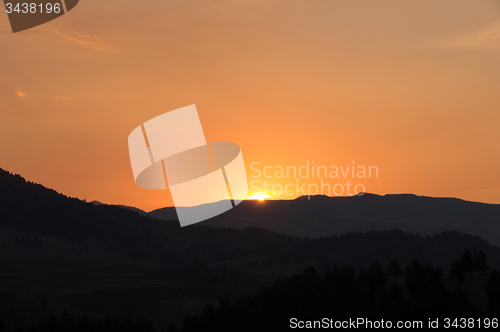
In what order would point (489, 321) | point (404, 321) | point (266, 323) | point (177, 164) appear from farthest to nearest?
point (177, 164) → point (266, 323) → point (404, 321) → point (489, 321)

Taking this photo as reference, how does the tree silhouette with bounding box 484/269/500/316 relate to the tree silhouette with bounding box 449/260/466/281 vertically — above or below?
below

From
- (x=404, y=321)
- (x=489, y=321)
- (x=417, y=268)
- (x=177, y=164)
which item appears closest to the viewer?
(x=489, y=321)

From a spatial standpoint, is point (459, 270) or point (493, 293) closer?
point (493, 293)

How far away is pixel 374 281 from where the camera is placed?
128375 millimetres

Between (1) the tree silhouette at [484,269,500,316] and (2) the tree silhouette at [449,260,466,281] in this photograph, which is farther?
(2) the tree silhouette at [449,260,466,281]

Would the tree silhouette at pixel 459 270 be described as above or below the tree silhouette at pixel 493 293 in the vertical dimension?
above

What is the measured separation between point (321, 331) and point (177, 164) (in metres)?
81.5

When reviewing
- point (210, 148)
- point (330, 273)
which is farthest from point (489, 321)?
point (210, 148)

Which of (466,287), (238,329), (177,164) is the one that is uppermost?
(177,164)

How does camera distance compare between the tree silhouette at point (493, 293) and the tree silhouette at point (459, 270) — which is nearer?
the tree silhouette at point (493, 293)

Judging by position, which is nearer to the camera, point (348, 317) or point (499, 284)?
point (499, 284)

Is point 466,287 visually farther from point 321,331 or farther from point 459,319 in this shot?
point 321,331

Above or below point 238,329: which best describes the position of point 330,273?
above

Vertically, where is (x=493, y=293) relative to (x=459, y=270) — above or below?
below
